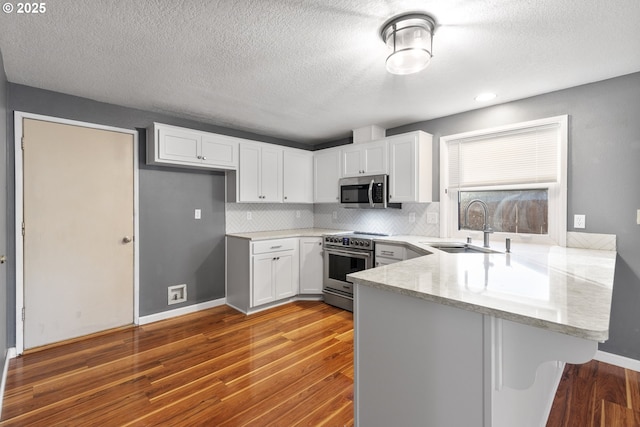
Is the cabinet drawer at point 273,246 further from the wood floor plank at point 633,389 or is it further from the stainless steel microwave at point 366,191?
the wood floor plank at point 633,389


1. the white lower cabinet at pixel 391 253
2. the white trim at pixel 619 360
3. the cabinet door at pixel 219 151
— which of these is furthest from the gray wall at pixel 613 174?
the cabinet door at pixel 219 151

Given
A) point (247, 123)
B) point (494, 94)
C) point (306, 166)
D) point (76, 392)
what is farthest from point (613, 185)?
point (76, 392)

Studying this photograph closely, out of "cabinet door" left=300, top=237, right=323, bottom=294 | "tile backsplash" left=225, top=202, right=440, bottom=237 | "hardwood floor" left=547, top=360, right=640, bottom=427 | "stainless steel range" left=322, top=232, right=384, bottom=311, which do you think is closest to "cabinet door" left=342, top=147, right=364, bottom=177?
"tile backsplash" left=225, top=202, right=440, bottom=237

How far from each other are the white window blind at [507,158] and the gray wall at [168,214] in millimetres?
2847

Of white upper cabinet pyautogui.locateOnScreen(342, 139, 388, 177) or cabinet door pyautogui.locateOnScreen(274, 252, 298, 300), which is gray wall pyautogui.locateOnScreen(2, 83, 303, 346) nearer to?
cabinet door pyautogui.locateOnScreen(274, 252, 298, 300)

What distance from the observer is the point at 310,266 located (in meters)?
3.97

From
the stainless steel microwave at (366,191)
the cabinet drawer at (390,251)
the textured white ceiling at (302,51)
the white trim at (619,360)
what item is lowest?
the white trim at (619,360)

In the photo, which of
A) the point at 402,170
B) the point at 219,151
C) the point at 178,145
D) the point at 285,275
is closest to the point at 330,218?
the point at 285,275

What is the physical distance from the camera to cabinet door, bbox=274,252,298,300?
373 cm

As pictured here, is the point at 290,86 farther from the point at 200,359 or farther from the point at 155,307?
the point at 155,307

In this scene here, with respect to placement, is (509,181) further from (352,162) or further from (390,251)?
(352,162)

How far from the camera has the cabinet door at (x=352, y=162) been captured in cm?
393

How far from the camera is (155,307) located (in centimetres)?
335

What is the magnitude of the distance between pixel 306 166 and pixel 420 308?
3424 millimetres
